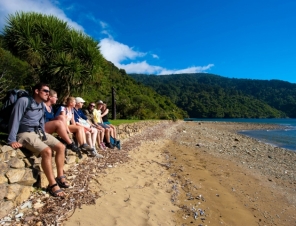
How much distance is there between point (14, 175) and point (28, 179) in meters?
0.24

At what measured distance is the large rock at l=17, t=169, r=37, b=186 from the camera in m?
2.95

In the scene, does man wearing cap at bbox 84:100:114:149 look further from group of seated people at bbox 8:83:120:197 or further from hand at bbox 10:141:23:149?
hand at bbox 10:141:23:149

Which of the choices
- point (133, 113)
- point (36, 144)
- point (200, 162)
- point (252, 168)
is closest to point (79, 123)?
point (36, 144)

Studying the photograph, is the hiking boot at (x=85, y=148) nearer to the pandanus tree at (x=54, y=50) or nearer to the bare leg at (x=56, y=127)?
the bare leg at (x=56, y=127)

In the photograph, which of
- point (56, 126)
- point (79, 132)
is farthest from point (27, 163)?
point (79, 132)

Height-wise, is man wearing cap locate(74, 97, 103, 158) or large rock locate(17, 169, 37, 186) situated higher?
man wearing cap locate(74, 97, 103, 158)

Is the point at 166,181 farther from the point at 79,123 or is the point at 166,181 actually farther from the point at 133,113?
the point at 133,113

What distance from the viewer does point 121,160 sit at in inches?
216

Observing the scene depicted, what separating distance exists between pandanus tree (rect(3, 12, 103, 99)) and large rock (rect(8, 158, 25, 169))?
6904 mm

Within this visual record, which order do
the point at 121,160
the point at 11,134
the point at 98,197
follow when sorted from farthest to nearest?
the point at 121,160 → the point at 98,197 → the point at 11,134

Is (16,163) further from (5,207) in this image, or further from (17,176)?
(5,207)

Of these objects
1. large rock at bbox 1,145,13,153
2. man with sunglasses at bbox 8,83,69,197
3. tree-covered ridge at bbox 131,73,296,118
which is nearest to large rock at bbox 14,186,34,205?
man with sunglasses at bbox 8,83,69,197

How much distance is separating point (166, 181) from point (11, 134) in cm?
313

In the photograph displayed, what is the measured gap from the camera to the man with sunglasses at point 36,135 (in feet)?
9.97
